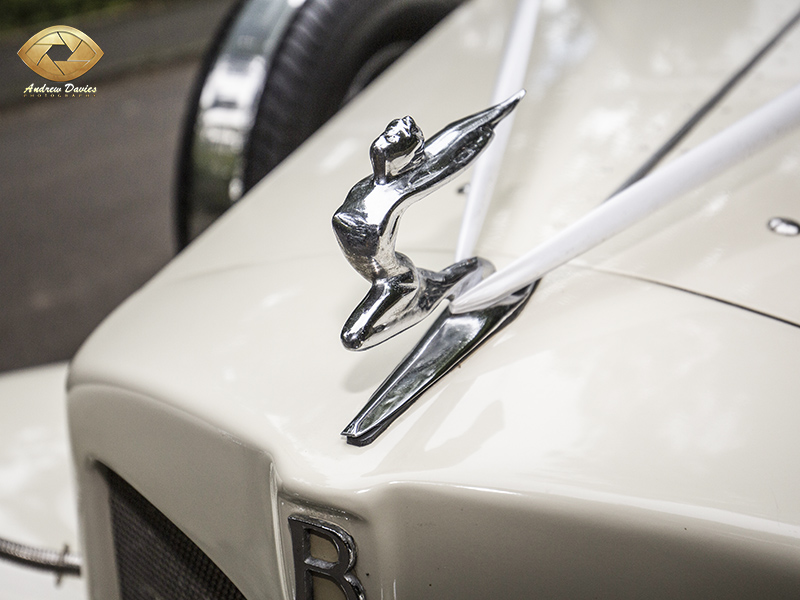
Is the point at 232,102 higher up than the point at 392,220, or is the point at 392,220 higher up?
the point at 232,102

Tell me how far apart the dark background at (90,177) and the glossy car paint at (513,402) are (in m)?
0.68

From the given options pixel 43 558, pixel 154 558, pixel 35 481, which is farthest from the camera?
pixel 35 481

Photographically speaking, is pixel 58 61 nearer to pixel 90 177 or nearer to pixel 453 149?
pixel 453 149

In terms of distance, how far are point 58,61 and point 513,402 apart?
2.72 ft

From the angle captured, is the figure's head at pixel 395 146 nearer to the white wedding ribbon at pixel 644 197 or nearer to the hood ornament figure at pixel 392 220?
the hood ornament figure at pixel 392 220

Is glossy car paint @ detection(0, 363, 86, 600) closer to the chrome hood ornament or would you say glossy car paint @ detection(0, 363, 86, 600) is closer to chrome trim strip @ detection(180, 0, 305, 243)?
chrome trim strip @ detection(180, 0, 305, 243)

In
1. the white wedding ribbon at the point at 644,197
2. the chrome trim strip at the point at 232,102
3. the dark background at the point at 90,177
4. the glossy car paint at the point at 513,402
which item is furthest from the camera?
the dark background at the point at 90,177

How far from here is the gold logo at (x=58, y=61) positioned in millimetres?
997

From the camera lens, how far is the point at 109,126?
127 inches

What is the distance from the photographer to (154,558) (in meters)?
0.79

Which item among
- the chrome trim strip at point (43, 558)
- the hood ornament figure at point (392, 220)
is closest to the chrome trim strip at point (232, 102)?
the chrome trim strip at point (43, 558)

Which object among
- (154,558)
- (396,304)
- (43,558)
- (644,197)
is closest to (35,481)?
(43,558)

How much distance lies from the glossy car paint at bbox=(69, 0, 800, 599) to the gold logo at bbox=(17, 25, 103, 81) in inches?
15.5

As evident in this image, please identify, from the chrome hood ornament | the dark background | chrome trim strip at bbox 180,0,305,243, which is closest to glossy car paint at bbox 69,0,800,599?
the chrome hood ornament
